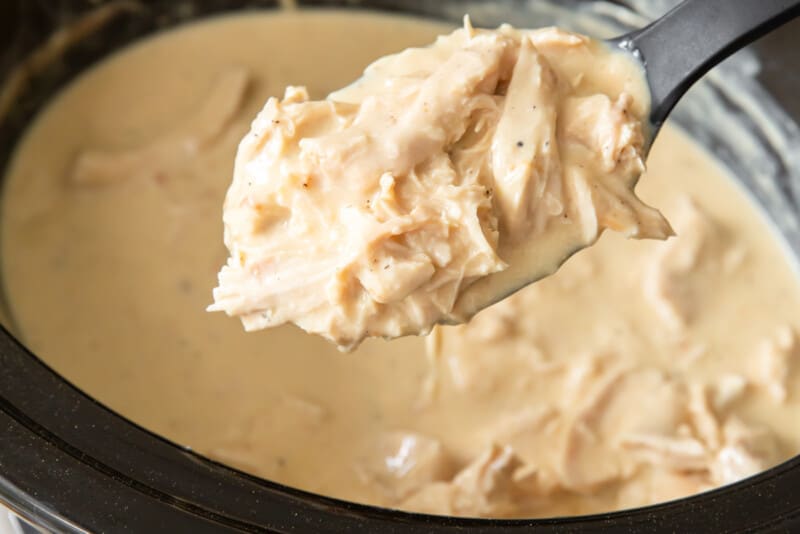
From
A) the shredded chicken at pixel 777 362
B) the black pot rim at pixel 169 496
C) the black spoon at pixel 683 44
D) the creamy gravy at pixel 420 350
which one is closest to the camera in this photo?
the black pot rim at pixel 169 496

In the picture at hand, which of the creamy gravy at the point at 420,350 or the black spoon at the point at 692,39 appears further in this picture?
the creamy gravy at the point at 420,350

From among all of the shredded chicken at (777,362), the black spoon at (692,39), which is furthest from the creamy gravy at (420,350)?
the black spoon at (692,39)

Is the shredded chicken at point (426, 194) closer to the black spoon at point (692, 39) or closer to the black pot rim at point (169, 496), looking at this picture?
the black spoon at point (692, 39)

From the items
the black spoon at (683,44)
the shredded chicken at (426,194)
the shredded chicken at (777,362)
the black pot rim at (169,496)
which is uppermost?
the black spoon at (683,44)

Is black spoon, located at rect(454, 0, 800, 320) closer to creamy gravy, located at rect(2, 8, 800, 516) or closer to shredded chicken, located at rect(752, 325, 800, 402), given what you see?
creamy gravy, located at rect(2, 8, 800, 516)

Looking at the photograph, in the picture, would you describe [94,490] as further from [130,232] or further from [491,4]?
[491,4]

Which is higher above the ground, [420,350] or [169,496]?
[169,496]

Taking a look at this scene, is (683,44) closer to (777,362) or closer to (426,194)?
(426,194)

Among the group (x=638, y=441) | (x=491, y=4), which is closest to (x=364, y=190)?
(x=638, y=441)

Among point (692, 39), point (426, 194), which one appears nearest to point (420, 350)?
point (426, 194)
